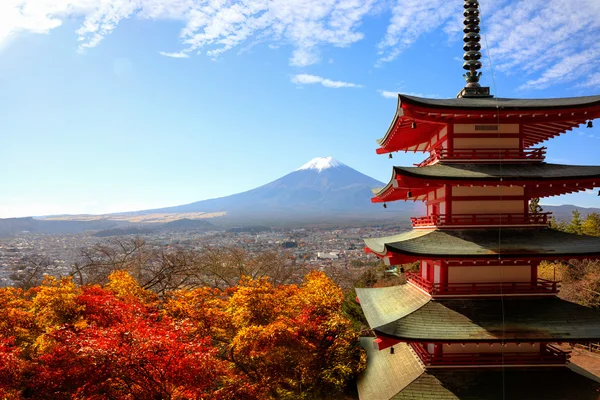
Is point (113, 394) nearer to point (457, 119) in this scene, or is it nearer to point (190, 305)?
point (190, 305)

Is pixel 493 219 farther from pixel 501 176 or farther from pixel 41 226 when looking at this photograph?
pixel 41 226

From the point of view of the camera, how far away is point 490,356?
9391 millimetres

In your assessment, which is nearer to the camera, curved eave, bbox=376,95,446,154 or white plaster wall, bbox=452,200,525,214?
curved eave, bbox=376,95,446,154

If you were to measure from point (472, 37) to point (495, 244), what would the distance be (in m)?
6.29

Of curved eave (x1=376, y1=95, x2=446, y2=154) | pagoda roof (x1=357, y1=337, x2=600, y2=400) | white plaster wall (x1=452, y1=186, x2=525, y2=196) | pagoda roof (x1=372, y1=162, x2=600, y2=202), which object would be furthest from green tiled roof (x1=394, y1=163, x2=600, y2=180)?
pagoda roof (x1=357, y1=337, x2=600, y2=400)

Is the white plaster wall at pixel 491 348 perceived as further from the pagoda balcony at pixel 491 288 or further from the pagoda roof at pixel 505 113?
the pagoda roof at pixel 505 113

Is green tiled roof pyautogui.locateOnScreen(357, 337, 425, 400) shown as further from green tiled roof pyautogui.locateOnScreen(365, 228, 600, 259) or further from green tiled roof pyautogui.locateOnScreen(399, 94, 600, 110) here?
green tiled roof pyautogui.locateOnScreen(399, 94, 600, 110)

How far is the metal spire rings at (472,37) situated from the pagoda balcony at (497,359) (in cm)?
749

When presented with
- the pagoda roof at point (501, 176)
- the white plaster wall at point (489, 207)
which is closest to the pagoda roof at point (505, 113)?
the pagoda roof at point (501, 176)

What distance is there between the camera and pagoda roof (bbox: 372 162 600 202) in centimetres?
916

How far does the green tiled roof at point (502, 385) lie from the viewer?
8609 mm

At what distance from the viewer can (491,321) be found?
29.6ft

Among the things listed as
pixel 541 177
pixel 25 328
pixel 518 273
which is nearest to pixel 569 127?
pixel 541 177

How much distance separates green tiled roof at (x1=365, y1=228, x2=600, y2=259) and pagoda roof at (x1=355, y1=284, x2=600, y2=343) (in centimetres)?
135
